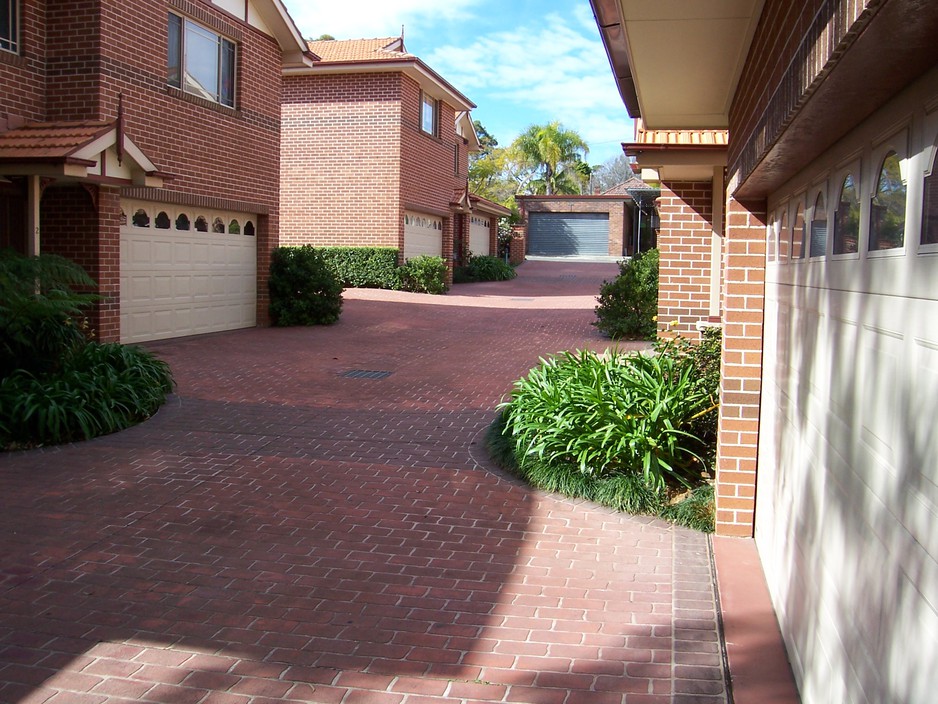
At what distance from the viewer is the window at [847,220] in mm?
3274

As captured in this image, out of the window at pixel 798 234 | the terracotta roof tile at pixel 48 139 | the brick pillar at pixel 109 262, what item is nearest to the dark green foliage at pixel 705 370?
the window at pixel 798 234

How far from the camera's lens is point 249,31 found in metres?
17.6

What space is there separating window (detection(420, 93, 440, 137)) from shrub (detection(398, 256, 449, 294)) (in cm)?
444

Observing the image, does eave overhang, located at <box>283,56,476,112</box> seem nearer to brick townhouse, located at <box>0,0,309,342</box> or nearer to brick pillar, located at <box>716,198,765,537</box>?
brick townhouse, located at <box>0,0,309,342</box>

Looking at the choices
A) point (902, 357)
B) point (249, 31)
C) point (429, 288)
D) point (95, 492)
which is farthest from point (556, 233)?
point (902, 357)

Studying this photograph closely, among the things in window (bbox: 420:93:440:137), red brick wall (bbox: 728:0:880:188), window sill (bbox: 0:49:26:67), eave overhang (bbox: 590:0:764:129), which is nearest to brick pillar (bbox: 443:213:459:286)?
window (bbox: 420:93:440:137)

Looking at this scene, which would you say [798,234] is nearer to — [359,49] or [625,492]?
[625,492]

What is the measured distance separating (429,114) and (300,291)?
12414 mm

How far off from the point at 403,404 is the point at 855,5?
9.38 metres

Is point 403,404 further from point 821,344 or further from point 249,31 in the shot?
point 249,31

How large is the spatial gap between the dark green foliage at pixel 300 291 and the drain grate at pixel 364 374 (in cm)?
536

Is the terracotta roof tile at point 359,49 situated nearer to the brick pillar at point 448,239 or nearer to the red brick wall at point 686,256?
the brick pillar at point 448,239

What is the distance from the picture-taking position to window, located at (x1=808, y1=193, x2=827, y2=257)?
12.8 feet

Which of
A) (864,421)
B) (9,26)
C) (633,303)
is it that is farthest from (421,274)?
(864,421)
